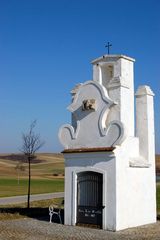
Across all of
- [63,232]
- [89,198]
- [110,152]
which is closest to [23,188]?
[89,198]

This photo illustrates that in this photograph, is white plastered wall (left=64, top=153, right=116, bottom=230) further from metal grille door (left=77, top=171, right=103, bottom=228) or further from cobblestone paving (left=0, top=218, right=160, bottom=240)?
cobblestone paving (left=0, top=218, right=160, bottom=240)

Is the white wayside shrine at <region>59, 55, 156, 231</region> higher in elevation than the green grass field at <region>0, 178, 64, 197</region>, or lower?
higher

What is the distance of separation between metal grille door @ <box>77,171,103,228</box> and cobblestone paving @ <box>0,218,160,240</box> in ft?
1.94

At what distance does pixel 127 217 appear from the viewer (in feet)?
54.9

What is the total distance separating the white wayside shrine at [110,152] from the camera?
16516 mm

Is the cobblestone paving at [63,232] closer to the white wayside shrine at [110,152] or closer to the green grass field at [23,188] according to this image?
the white wayside shrine at [110,152]

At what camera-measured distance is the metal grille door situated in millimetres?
16969

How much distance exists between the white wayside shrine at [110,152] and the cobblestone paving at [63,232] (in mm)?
627

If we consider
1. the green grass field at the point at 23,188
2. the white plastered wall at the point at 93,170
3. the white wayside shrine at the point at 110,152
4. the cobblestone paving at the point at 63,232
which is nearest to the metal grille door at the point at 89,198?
the white wayside shrine at the point at 110,152

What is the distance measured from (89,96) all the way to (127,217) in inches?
204

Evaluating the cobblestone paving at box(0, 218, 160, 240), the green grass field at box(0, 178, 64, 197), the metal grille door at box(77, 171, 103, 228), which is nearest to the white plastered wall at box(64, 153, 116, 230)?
the metal grille door at box(77, 171, 103, 228)

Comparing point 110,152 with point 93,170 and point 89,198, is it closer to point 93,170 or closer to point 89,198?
point 93,170

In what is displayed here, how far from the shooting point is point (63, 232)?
52.2 ft

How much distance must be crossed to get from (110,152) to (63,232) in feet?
11.4
